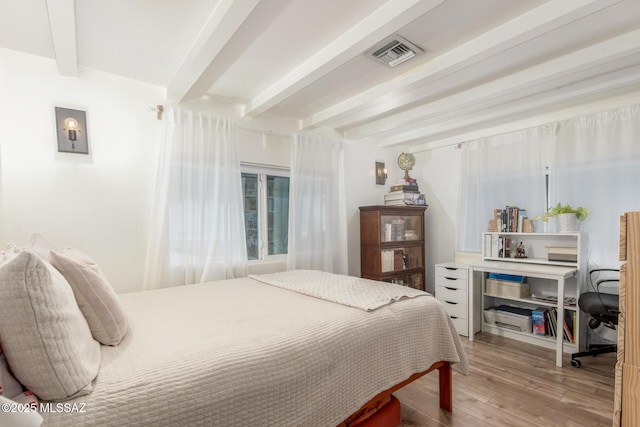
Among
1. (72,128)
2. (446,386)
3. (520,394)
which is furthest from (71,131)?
(520,394)

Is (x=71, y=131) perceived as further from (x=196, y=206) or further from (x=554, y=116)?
(x=554, y=116)

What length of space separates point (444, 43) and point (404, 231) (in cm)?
238

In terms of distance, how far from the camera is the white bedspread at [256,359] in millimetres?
925

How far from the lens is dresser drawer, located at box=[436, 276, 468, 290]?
3238 millimetres

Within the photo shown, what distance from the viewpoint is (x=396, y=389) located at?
163cm

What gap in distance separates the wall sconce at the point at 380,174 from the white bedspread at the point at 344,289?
6.33ft

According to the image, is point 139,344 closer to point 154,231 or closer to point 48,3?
point 154,231

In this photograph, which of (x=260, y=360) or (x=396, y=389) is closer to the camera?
(x=260, y=360)

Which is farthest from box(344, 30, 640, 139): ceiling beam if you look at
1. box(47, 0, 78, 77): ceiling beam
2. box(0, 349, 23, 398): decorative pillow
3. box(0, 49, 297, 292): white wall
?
box(0, 349, 23, 398): decorative pillow

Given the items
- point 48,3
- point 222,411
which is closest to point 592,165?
point 222,411

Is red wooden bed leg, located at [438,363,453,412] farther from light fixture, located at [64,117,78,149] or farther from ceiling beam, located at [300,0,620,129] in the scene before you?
light fixture, located at [64,117,78,149]

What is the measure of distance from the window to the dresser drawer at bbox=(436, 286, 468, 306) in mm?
1835

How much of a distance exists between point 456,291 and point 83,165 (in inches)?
143

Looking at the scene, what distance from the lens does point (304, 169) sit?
132 inches
